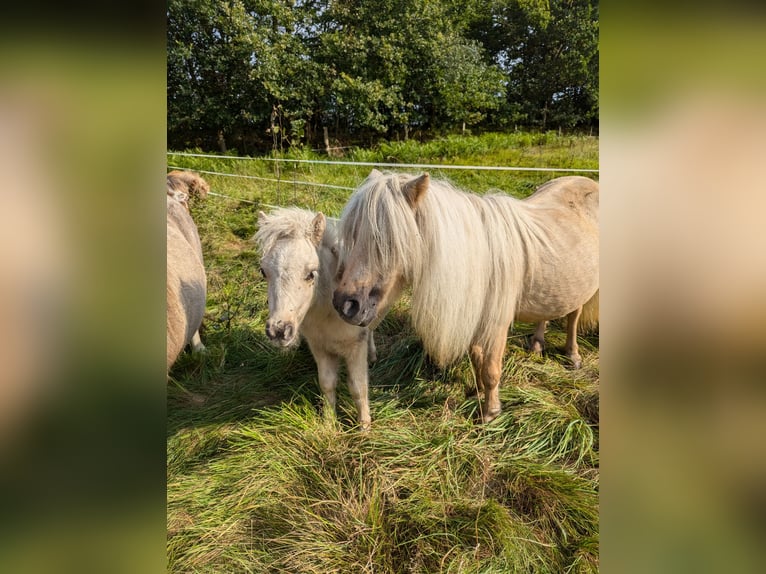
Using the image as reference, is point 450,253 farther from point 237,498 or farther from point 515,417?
point 237,498

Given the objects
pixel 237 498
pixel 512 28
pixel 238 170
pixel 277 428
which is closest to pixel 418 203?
pixel 512 28

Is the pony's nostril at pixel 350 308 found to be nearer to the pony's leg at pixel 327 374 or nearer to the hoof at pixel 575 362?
the pony's leg at pixel 327 374

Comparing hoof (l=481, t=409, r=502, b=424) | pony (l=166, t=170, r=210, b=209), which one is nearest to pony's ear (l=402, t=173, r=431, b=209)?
hoof (l=481, t=409, r=502, b=424)

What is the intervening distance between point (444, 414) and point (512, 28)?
1.74m

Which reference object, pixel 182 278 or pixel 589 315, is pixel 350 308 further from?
pixel 589 315

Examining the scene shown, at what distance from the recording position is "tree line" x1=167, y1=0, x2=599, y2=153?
1.75m

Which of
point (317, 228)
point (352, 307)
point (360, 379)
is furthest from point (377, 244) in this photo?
point (360, 379)

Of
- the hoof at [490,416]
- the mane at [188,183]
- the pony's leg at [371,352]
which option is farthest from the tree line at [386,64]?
the hoof at [490,416]

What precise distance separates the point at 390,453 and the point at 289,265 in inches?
37.2

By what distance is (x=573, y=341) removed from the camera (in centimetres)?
213

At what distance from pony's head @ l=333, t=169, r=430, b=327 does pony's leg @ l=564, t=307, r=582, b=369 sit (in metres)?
1.01

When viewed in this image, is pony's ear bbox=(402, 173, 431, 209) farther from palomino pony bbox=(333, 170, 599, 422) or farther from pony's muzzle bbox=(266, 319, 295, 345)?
pony's muzzle bbox=(266, 319, 295, 345)

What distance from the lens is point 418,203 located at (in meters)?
1.65
